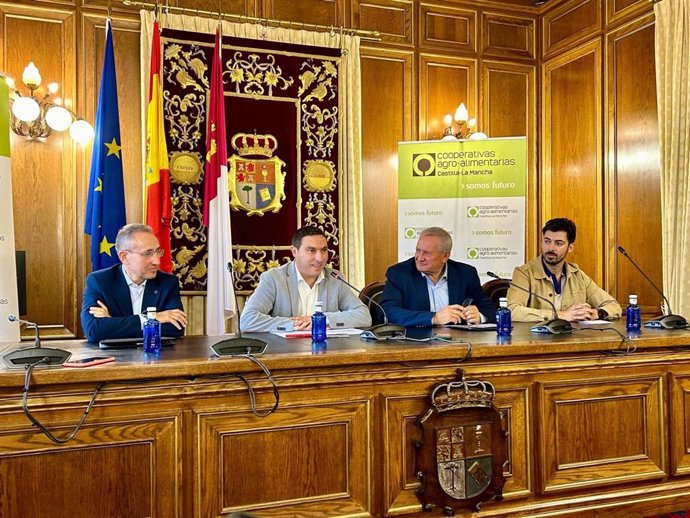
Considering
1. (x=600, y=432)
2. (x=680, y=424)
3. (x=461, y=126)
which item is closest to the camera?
(x=600, y=432)

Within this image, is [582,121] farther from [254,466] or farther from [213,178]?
[254,466]

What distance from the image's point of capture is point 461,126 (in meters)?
5.64

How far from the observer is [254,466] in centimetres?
208

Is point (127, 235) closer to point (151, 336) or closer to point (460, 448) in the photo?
point (151, 336)

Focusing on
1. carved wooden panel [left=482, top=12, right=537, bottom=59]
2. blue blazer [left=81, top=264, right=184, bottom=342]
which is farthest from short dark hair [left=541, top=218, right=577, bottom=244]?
carved wooden panel [left=482, top=12, right=537, bottom=59]

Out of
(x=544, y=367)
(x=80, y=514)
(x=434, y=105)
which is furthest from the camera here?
(x=434, y=105)

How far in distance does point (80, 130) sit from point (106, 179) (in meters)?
0.38

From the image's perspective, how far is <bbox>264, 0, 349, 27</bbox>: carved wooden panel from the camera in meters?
5.15

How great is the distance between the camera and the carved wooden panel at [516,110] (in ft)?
19.1

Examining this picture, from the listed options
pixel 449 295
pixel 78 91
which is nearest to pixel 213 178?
pixel 78 91

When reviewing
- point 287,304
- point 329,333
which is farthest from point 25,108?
point 329,333

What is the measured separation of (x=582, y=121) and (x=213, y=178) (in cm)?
300

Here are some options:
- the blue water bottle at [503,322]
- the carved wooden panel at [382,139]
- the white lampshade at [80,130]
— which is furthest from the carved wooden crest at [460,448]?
the white lampshade at [80,130]

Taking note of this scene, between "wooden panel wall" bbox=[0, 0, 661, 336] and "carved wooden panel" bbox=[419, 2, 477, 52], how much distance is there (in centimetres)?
1
